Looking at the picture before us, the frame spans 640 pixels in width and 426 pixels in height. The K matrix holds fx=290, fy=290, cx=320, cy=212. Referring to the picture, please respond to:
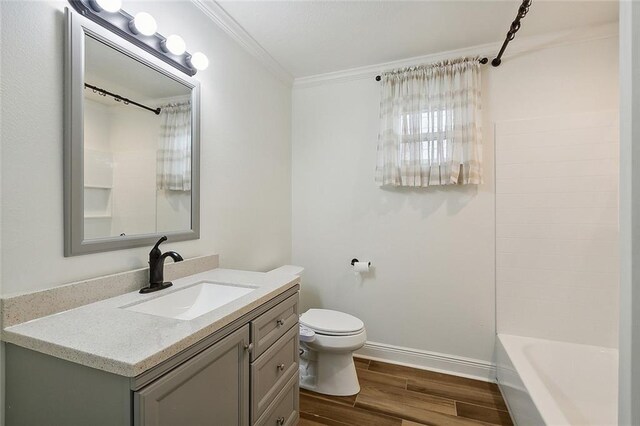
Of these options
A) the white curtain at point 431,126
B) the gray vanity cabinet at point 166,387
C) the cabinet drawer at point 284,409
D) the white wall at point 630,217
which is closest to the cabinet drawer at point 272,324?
the gray vanity cabinet at point 166,387

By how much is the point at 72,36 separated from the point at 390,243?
2248 millimetres

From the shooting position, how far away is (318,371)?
2.06 m

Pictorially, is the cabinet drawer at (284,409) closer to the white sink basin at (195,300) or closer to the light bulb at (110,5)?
the white sink basin at (195,300)

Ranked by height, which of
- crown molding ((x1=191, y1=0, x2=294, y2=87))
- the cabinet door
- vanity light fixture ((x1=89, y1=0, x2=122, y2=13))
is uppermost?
crown molding ((x1=191, y1=0, x2=294, y2=87))

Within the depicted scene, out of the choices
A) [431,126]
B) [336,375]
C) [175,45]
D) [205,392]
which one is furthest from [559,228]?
[175,45]

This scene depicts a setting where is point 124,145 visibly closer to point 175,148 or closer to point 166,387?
point 175,148

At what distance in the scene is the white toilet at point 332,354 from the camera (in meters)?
1.96

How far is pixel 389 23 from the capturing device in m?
1.92

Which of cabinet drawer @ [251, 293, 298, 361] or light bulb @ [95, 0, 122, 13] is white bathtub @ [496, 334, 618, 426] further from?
light bulb @ [95, 0, 122, 13]

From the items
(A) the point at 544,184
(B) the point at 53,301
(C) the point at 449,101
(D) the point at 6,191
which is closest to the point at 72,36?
(D) the point at 6,191

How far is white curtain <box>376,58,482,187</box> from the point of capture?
2137 millimetres

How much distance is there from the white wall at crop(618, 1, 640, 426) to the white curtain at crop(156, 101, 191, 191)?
1.66 metres

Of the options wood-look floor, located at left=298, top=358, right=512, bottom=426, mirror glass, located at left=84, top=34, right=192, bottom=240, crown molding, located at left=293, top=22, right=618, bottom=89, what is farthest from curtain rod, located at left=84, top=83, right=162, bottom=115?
wood-look floor, located at left=298, top=358, right=512, bottom=426

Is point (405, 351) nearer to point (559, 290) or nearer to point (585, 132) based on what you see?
point (559, 290)
